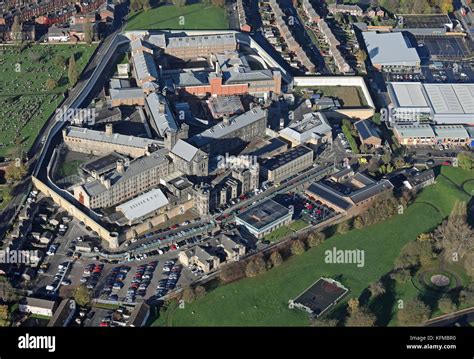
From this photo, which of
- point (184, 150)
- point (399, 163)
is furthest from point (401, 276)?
point (184, 150)

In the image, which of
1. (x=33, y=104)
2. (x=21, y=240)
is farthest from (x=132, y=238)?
(x=33, y=104)

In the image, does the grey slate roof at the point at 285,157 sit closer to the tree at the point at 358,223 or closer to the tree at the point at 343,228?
the tree at the point at 343,228

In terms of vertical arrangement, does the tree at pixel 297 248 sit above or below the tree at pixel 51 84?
below

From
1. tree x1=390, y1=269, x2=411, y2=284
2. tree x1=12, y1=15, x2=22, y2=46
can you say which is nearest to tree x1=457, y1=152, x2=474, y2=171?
tree x1=390, y1=269, x2=411, y2=284

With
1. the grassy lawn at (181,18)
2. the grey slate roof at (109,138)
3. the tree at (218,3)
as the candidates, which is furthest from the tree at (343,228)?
the tree at (218,3)

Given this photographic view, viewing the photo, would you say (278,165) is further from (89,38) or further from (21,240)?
(89,38)

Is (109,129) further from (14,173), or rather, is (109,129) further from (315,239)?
(315,239)
